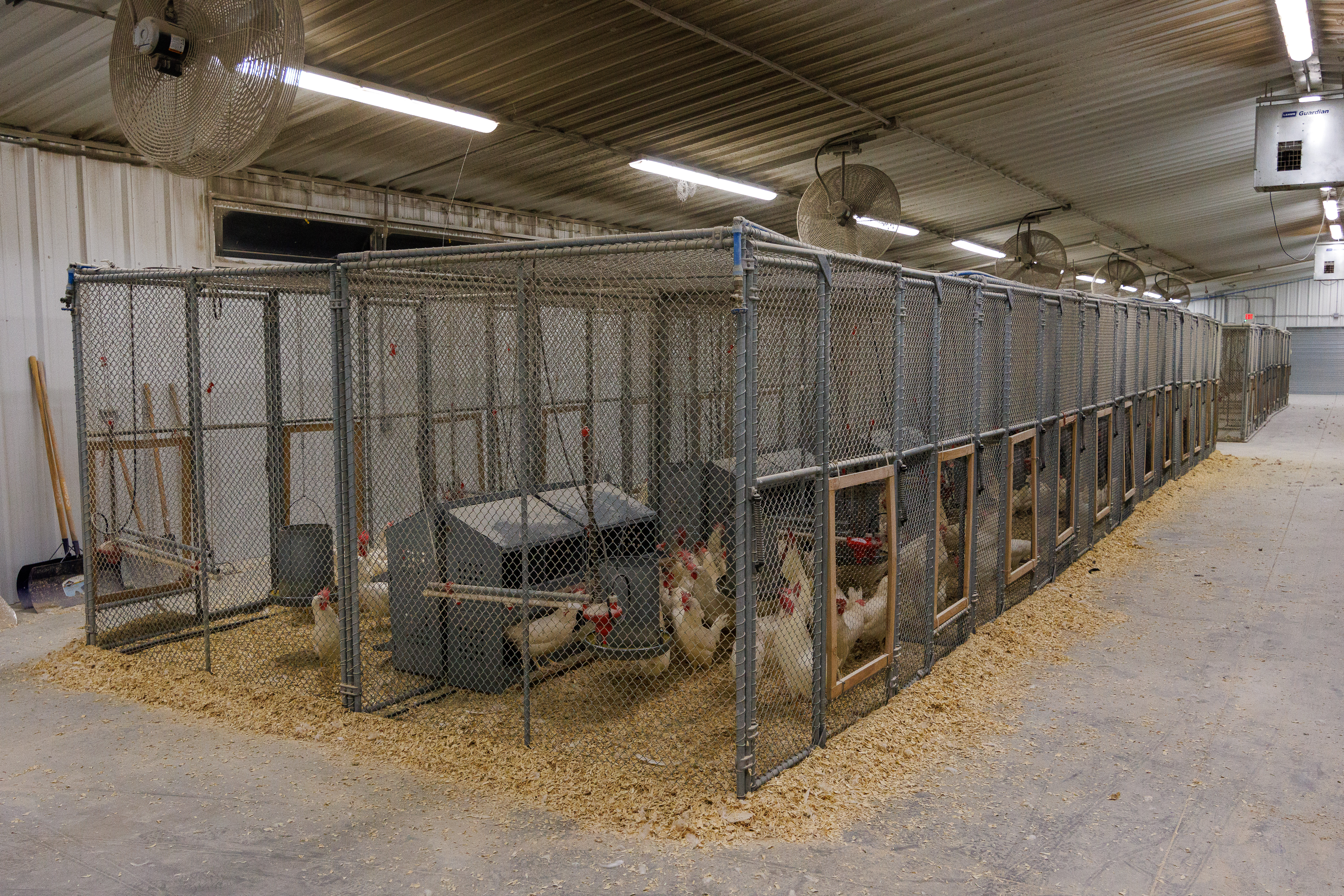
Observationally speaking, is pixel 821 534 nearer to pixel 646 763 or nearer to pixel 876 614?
pixel 876 614

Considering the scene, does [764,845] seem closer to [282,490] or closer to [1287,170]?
[282,490]

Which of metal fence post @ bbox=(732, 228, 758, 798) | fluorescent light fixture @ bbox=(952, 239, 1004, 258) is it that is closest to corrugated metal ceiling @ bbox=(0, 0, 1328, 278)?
metal fence post @ bbox=(732, 228, 758, 798)

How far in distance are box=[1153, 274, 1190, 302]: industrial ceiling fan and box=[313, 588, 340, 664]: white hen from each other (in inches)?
746

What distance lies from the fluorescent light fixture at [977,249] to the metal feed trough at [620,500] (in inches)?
374

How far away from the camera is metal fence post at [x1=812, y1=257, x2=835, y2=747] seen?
395 cm

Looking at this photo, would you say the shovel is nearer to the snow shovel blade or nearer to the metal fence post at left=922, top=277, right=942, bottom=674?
the snow shovel blade

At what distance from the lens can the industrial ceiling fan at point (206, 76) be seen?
3660mm

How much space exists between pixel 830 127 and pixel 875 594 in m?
6.12

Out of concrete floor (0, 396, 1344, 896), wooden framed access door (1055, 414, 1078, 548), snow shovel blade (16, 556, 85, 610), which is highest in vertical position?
wooden framed access door (1055, 414, 1078, 548)

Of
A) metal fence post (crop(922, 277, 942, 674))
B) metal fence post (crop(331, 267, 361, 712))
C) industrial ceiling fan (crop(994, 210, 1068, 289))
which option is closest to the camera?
metal fence post (crop(331, 267, 361, 712))

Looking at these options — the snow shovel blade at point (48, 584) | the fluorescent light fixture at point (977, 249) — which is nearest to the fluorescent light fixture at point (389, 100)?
the snow shovel blade at point (48, 584)

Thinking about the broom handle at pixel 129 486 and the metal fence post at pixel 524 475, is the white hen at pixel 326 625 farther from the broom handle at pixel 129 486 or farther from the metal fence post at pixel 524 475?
the broom handle at pixel 129 486

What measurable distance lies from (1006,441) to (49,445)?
23.5 ft

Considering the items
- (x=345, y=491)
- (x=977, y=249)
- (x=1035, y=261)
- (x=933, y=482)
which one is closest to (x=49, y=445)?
(x=345, y=491)
